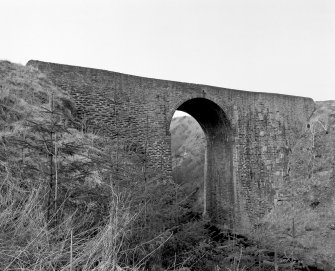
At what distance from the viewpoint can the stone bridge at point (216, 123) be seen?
496 inches

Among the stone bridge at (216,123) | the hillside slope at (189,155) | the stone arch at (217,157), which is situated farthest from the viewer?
the hillside slope at (189,155)

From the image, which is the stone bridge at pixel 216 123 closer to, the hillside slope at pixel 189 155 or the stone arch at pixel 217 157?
the stone arch at pixel 217 157

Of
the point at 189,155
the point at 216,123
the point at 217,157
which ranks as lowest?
the point at 189,155

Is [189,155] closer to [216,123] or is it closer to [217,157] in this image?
→ [217,157]

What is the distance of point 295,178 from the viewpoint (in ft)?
54.9

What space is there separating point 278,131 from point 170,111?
19.9 feet

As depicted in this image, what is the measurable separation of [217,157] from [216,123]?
1806 millimetres

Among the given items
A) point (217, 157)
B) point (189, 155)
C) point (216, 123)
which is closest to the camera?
point (216, 123)

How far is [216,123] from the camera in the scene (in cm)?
1659

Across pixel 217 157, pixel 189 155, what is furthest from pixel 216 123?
pixel 189 155

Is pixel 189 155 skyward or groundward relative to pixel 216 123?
groundward

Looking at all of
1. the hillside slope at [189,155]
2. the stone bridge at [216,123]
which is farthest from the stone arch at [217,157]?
the hillside slope at [189,155]

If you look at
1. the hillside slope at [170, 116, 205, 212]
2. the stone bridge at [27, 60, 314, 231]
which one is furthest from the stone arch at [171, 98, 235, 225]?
the hillside slope at [170, 116, 205, 212]

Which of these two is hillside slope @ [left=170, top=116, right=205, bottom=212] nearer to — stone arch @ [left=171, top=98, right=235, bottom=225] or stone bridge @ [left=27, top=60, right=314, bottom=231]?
stone arch @ [left=171, top=98, right=235, bottom=225]
